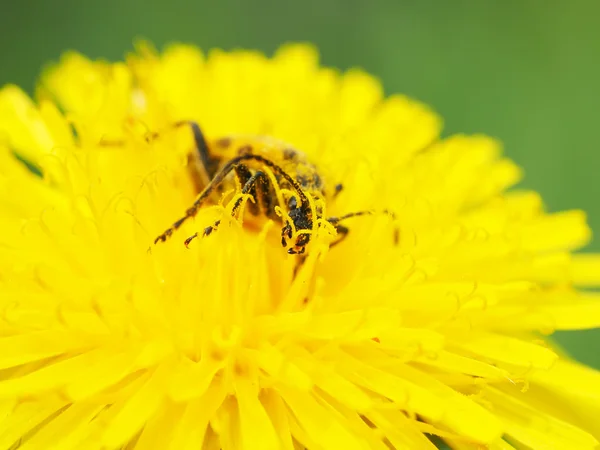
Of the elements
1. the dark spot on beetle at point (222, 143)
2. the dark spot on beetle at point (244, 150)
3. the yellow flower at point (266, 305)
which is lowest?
the yellow flower at point (266, 305)

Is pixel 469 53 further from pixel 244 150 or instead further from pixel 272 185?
pixel 272 185

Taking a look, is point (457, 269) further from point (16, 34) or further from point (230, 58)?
point (16, 34)

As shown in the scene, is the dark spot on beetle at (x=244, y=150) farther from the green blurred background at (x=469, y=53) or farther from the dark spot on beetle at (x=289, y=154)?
the green blurred background at (x=469, y=53)

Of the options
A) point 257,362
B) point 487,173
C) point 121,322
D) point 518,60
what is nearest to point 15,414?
point 121,322

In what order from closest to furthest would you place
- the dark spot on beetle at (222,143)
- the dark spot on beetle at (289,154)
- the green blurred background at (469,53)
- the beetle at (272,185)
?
the beetle at (272,185) → the dark spot on beetle at (289,154) → the dark spot on beetle at (222,143) → the green blurred background at (469,53)

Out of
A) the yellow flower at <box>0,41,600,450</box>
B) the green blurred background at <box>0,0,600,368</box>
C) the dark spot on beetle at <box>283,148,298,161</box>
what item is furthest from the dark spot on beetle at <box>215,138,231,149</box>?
the green blurred background at <box>0,0,600,368</box>

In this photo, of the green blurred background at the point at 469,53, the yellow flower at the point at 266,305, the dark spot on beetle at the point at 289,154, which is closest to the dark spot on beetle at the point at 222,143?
the yellow flower at the point at 266,305

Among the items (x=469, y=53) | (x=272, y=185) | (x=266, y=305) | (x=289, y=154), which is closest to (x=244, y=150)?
(x=289, y=154)
